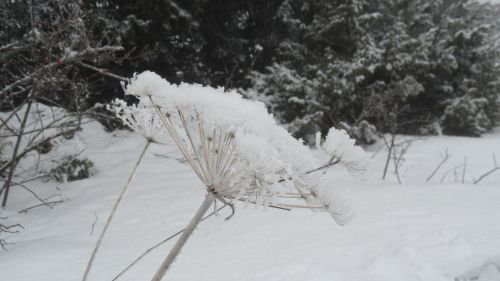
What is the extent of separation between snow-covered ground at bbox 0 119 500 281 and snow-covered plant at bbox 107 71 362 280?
0.13 meters

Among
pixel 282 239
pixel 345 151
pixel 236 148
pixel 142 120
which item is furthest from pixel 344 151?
pixel 282 239

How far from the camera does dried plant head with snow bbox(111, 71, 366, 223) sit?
0.83 metres

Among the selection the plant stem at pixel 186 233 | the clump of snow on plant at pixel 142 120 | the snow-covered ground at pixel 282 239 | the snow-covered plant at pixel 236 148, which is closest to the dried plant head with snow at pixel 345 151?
the snow-covered plant at pixel 236 148

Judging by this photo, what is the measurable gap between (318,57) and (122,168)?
205 inches

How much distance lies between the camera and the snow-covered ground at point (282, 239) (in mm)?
2096

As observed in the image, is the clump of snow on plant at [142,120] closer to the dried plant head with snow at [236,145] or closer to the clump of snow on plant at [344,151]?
the dried plant head with snow at [236,145]

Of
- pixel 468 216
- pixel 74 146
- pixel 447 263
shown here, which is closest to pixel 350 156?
pixel 447 263

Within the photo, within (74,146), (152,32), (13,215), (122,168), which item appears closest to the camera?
(13,215)

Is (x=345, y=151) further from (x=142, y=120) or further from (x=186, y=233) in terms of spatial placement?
(x=142, y=120)

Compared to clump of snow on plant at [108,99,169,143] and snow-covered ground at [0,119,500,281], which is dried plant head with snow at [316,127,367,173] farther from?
clump of snow on plant at [108,99,169,143]

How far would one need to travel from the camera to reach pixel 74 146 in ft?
21.7

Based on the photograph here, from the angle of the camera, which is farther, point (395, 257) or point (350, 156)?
point (395, 257)

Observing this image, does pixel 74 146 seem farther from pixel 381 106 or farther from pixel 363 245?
pixel 363 245

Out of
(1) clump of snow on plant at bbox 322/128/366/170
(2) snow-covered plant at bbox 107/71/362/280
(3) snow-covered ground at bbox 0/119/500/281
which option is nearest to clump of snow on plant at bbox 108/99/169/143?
(2) snow-covered plant at bbox 107/71/362/280
